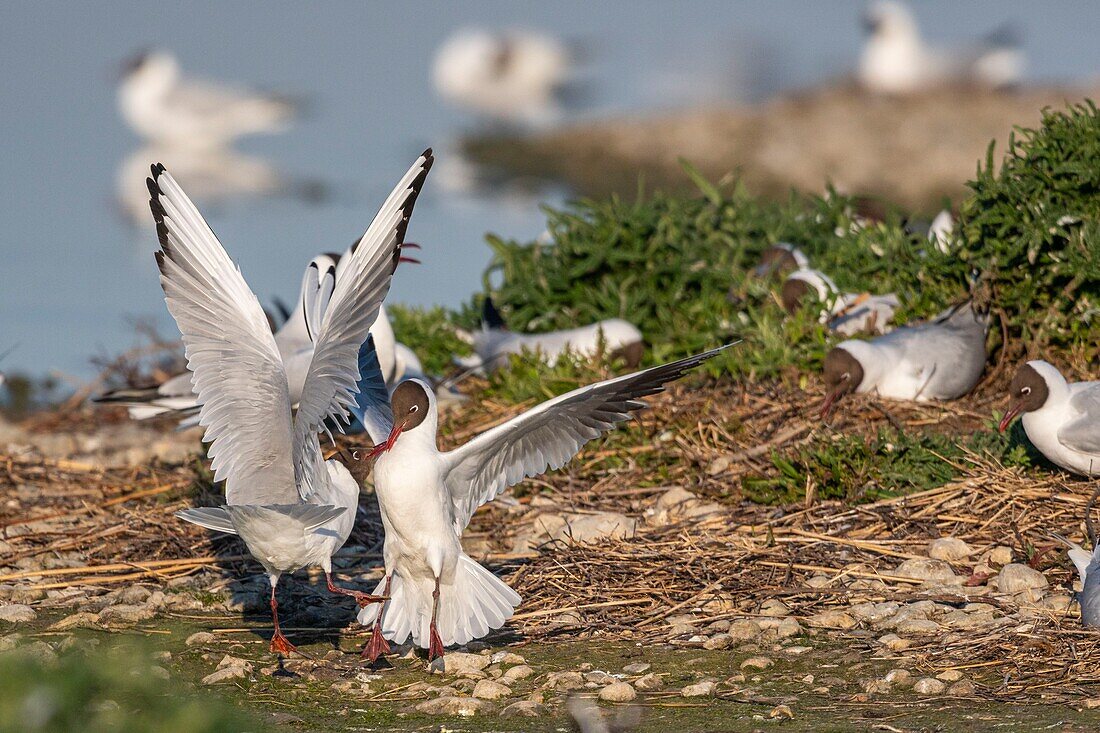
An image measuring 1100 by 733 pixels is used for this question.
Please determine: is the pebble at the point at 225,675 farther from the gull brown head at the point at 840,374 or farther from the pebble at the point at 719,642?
the gull brown head at the point at 840,374

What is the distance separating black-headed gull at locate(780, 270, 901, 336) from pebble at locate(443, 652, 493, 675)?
12.2 feet

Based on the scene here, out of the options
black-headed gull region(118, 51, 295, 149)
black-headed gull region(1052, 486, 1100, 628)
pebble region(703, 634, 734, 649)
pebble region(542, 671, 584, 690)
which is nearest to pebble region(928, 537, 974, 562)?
black-headed gull region(1052, 486, 1100, 628)

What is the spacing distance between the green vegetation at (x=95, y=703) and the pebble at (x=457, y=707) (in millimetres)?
1022

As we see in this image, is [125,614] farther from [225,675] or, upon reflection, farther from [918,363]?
[918,363]

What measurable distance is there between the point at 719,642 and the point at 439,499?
3.42ft

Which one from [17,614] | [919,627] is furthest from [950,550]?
[17,614]

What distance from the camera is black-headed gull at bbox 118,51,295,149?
18781mm

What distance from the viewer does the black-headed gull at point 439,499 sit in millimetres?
4375

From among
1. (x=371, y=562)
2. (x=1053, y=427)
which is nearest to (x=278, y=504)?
(x=371, y=562)

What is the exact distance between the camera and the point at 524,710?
149 inches

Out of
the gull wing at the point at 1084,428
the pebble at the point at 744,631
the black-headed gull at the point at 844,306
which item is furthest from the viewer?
the black-headed gull at the point at 844,306

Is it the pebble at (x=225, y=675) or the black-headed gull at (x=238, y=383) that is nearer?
the pebble at (x=225, y=675)

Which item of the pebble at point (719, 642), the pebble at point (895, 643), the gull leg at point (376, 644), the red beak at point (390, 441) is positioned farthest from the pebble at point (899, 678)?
the red beak at point (390, 441)

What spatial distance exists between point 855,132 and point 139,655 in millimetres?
24285
